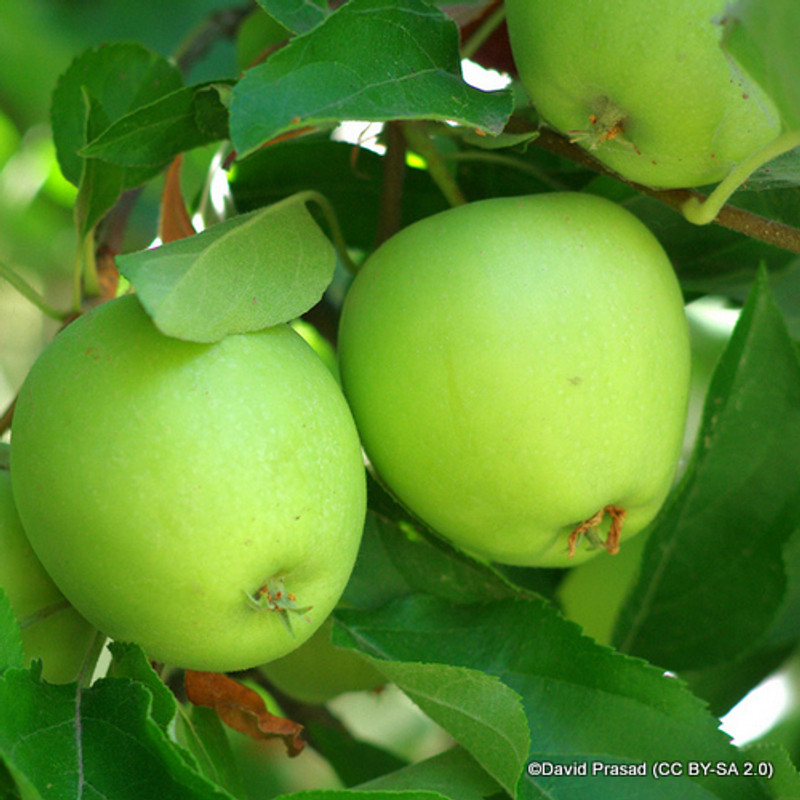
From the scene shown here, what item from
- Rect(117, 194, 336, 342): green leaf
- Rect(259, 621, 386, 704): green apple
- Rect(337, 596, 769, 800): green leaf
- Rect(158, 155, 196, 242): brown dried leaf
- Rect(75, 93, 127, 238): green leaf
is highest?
Rect(117, 194, 336, 342): green leaf

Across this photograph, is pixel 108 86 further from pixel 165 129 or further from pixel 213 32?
pixel 213 32

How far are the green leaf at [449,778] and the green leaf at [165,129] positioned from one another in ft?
1.53

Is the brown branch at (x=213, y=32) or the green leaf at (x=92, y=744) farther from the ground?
the brown branch at (x=213, y=32)

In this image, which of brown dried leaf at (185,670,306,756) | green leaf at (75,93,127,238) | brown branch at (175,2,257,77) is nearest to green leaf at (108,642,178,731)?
brown dried leaf at (185,670,306,756)

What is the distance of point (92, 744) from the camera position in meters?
0.58

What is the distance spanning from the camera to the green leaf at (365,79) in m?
0.53

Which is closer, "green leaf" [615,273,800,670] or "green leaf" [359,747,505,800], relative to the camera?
"green leaf" [359,747,505,800]

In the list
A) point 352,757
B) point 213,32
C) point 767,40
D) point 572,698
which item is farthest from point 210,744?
point 213,32

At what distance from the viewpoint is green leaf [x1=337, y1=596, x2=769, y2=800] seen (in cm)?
67

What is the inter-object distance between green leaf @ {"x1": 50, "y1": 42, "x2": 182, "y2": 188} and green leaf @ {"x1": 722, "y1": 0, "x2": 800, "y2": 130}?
1.78 ft

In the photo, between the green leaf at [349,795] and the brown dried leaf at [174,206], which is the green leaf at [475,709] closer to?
the green leaf at [349,795]

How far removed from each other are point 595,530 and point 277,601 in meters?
0.24

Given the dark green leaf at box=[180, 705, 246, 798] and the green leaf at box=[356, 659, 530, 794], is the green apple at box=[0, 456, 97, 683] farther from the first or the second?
the green leaf at box=[356, 659, 530, 794]

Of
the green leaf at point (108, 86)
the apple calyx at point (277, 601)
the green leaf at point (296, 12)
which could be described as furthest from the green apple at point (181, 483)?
the green leaf at point (108, 86)
